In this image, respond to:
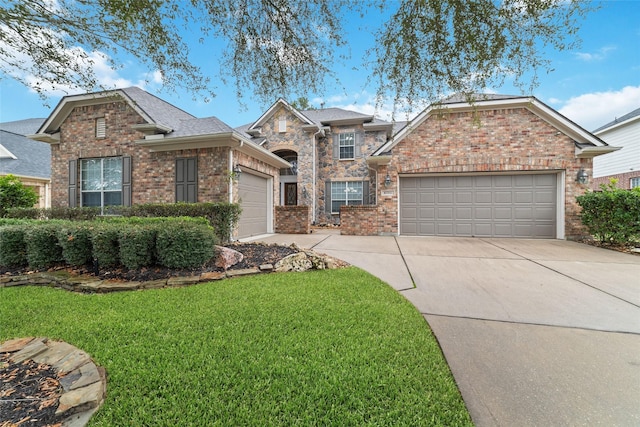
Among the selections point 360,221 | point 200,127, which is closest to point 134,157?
point 200,127

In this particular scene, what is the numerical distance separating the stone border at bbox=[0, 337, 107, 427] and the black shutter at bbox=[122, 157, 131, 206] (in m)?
7.85

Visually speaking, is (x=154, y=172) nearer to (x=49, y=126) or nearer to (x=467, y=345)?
(x=49, y=126)

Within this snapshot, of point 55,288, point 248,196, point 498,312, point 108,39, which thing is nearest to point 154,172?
point 248,196

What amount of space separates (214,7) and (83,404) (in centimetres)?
352

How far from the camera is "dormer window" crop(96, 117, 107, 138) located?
9.34m

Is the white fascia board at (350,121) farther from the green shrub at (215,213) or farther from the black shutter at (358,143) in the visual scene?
the green shrub at (215,213)

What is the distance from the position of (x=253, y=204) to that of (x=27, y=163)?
13.8m

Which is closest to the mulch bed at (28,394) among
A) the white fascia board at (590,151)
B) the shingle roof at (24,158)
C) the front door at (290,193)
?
the white fascia board at (590,151)

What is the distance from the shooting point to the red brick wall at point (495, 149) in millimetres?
8695

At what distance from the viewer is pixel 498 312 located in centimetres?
299

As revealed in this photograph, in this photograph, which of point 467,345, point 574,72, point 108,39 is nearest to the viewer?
point 467,345

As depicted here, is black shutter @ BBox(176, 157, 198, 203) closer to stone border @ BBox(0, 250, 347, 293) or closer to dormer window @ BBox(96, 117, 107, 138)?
dormer window @ BBox(96, 117, 107, 138)

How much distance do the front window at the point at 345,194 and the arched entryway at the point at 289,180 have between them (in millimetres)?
2273

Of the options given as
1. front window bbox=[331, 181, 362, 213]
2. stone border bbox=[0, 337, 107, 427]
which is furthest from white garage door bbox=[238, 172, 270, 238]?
stone border bbox=[0, 337, 107, 427]
